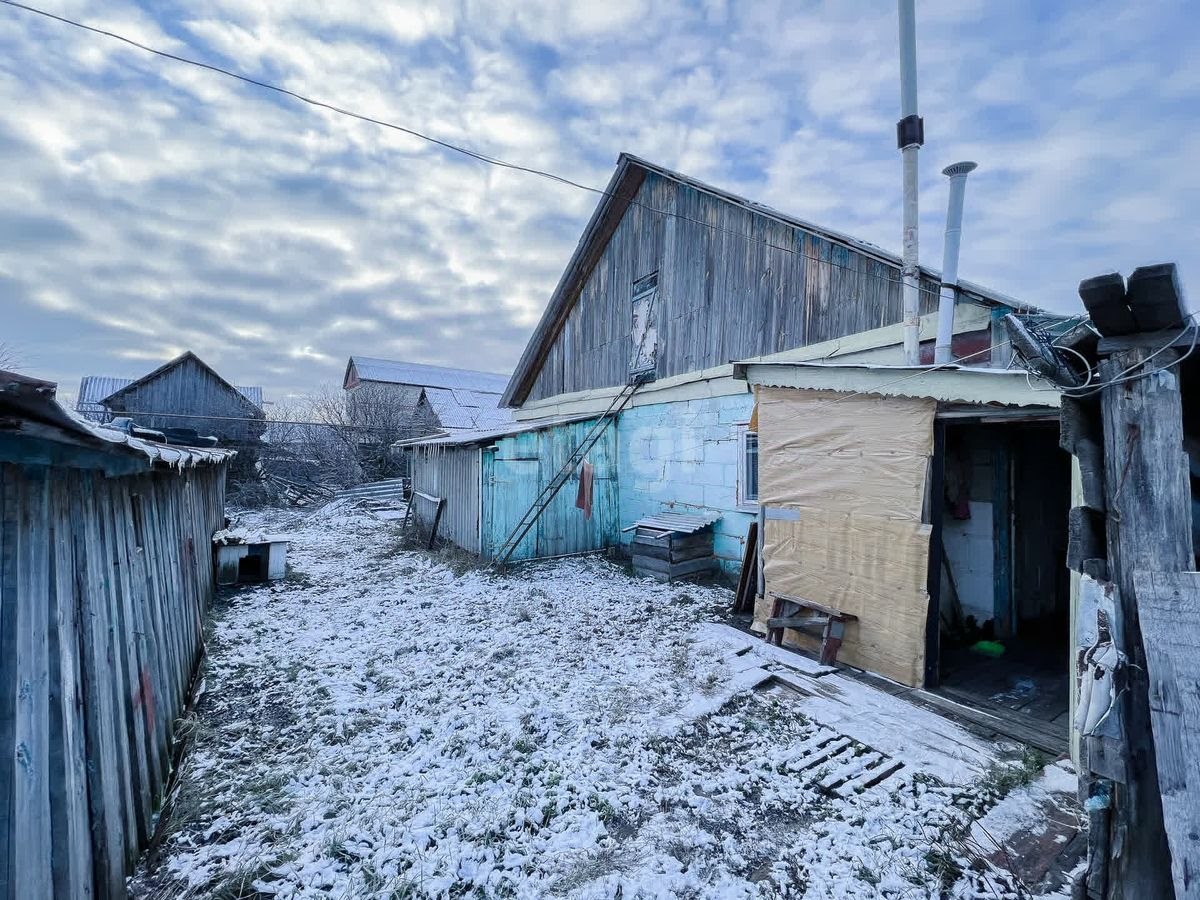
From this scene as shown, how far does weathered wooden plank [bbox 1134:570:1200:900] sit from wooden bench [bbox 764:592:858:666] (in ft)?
12.0

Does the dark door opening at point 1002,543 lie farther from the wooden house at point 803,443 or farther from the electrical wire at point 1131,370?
the electrical wire at point 1131,370

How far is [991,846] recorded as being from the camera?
291 cm

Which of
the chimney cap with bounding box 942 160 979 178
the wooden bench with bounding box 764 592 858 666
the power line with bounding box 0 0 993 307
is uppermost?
the power line with bounding box 0 0 993 307

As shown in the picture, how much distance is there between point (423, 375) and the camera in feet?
121

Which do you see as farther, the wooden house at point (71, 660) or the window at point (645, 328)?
the window at point (645, 328)

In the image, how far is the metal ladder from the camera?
9.74 metres

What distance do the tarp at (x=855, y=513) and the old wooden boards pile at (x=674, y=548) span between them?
2.25m

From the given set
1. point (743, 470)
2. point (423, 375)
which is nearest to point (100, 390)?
point (423, 375)

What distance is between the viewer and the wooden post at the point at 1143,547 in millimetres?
1827

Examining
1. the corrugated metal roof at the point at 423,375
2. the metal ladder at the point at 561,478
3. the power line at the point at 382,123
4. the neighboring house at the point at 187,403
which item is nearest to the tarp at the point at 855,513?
the power line at the point at 382,123

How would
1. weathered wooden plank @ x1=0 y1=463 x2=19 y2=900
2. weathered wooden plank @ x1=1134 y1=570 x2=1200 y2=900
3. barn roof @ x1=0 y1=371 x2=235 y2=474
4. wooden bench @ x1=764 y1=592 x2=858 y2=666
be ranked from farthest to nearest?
wooden bench @ x1=764 y1=592 x2=858 y2=666 < weathered wooden plank @ x1=0 y1=463 x2=19 y2=900 < weathered wooden plank @ x1=1134 y1=570 x2=1200 y2=900 < barn roof @ x1=0 y1=371 x2=235 y2=474

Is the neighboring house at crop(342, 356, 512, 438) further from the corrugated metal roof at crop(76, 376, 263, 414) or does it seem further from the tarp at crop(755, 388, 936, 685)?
the tarp at crop(755, 388, 936, 685)

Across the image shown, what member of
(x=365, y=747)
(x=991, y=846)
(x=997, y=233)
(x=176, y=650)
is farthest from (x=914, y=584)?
(x=176, y=650)

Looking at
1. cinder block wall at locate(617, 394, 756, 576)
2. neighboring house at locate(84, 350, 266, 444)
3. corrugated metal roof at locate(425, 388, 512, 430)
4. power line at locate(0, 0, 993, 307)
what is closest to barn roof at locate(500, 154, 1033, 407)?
power line at locate(0, 0, 993, 307)
